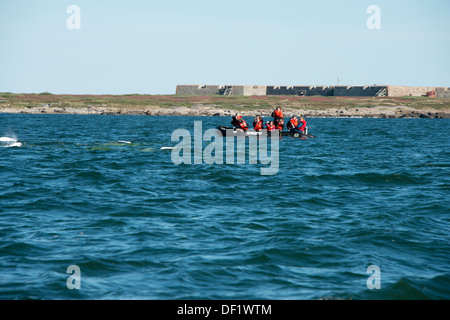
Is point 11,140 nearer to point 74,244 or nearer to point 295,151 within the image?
point 295,151

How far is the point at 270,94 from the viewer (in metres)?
133

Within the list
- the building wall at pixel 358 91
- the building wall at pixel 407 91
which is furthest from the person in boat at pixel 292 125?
the building wall at pixel 407 91

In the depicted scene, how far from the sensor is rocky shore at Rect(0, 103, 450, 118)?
3802 inches

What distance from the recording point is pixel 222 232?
41.7 feet

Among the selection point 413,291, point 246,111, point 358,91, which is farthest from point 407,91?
point 413,291

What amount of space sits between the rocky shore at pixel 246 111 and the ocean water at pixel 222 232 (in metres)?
75.3

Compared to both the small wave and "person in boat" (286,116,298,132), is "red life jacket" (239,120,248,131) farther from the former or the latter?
the small wave

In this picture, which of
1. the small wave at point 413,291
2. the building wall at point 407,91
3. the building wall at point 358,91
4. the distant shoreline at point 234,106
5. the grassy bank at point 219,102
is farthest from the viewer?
the building wall at point 407,91

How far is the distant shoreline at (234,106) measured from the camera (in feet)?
324

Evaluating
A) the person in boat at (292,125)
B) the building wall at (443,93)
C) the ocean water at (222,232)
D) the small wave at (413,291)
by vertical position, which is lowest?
the small wave at (413,291)

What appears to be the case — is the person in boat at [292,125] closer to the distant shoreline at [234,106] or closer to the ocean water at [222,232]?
the ocean water at [222,232]

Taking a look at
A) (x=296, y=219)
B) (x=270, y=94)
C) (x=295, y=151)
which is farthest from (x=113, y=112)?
(x=296, y=219)
